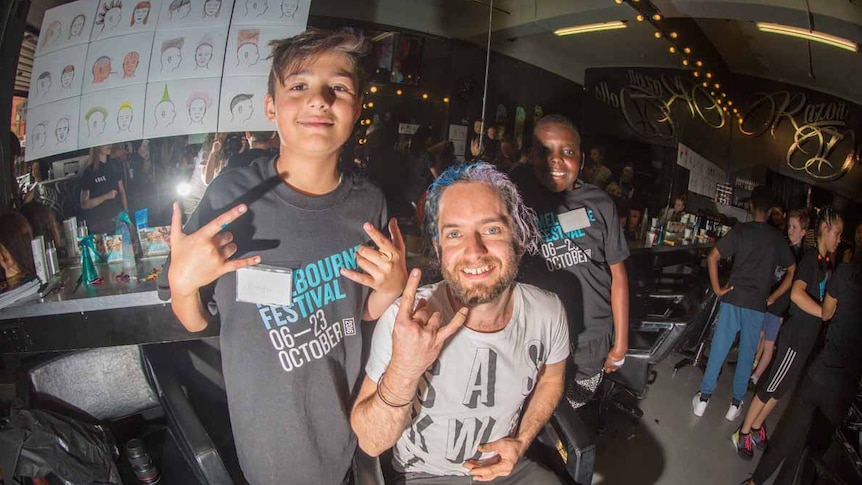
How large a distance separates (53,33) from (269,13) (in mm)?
677

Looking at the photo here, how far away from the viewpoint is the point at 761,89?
229cm

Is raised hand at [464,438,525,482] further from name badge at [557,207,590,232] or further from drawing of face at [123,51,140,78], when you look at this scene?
drawing of face at [123,51,140,78]

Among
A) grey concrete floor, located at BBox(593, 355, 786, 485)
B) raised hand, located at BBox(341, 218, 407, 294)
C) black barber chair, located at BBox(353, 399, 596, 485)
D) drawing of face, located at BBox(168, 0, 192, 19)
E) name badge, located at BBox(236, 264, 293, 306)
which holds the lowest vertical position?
grey concrete floor, located at BBox(593, 355, 786, 485)

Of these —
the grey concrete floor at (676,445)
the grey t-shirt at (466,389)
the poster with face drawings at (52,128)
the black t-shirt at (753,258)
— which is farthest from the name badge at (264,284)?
the black t-shirt at (753,258)

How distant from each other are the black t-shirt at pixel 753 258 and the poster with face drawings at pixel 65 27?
3206 mm

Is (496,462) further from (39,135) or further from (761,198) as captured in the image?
(761,198)

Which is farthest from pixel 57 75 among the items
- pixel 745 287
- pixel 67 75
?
pixel 745 287

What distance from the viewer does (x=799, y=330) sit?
7.64ft

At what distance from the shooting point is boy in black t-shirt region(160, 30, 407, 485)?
1.25 metres

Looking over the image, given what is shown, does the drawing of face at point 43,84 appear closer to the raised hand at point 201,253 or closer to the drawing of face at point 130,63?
the drawing of face at point 130,63

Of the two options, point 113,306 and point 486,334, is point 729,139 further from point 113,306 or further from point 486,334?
point 113,306

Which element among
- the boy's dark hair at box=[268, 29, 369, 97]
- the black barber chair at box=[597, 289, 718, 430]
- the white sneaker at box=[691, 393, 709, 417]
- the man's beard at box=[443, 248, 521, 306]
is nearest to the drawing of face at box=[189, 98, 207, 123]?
the boy's dark hair at box=[268, 29, 369, 97]

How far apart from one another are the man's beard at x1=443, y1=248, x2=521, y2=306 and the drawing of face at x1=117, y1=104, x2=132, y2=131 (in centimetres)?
116

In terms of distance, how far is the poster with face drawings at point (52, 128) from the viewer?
1.33 m
